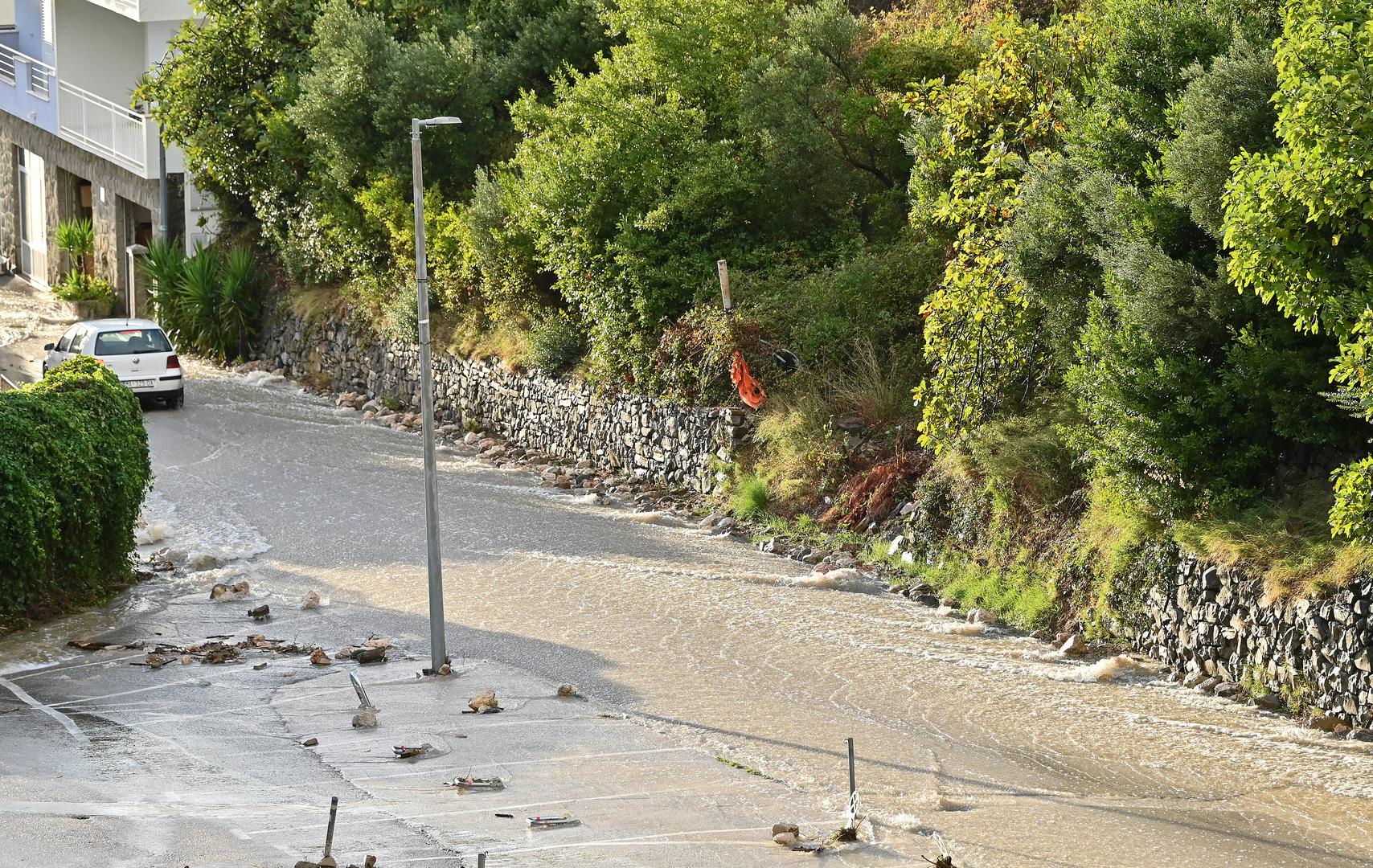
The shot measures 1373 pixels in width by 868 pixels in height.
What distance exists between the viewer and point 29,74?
121 ft

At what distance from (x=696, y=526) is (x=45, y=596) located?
8.44 m

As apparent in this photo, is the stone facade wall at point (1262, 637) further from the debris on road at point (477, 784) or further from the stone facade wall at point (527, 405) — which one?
the stone facade wall at point (527, 405)

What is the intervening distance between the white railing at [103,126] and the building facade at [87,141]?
0.03 m

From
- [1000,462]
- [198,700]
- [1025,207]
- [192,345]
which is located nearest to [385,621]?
[198,700]

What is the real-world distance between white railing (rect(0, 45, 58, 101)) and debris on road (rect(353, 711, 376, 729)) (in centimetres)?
2820

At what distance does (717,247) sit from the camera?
22.6 metres

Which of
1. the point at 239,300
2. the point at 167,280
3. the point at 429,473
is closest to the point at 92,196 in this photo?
the point at 167,280

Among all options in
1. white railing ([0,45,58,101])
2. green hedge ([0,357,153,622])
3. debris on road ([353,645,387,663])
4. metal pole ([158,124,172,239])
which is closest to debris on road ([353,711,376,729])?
debris on road ([353,645,387,663])

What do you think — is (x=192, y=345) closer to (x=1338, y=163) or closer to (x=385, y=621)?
(x=385, y=621)

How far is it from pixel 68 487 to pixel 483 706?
5.85m

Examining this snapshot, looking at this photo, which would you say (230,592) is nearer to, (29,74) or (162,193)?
(162,193)

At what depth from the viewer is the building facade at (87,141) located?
33406mm

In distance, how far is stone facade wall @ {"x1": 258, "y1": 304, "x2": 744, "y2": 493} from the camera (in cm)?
2200

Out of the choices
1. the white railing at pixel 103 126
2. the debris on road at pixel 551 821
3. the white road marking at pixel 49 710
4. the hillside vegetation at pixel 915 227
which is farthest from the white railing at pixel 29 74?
the debris on road at pixel 551 821
